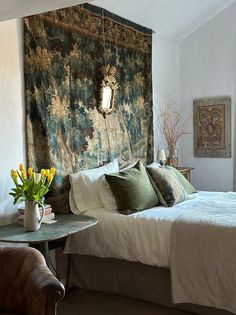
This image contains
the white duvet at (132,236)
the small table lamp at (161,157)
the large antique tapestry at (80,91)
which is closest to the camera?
the white duvet at (132,236)

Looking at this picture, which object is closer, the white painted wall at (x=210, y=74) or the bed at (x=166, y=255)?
the bed at (x=166, y=255)

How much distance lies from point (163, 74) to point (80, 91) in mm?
1862

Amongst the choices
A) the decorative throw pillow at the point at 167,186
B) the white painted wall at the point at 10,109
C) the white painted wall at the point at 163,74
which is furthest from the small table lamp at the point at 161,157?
the white painted wall at the point at 10,109

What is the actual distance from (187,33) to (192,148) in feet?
5.25

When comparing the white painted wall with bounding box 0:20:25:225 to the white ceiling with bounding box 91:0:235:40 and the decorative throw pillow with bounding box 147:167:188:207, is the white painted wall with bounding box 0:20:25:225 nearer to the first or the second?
the white ceiling with bounding box 91:0:235:40

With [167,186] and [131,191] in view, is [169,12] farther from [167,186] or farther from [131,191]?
[131,191]

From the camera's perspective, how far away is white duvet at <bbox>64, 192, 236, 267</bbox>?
311 cm

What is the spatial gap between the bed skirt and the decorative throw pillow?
2.19 ft

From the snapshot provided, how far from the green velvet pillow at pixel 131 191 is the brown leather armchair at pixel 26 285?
1254mm

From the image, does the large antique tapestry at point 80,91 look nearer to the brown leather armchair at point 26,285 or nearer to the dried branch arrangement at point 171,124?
the dried branch arrangement at point 171,124

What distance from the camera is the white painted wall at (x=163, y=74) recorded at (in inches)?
205

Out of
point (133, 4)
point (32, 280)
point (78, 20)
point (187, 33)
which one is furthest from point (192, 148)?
point (32, 280)

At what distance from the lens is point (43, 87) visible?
137 inches

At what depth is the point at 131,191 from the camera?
11.5ft
